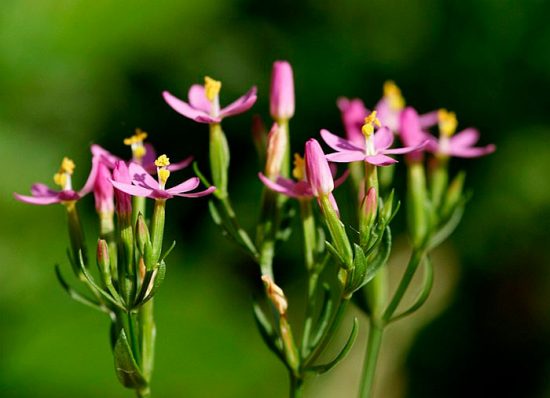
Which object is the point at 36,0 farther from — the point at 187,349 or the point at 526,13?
the point at 526,13

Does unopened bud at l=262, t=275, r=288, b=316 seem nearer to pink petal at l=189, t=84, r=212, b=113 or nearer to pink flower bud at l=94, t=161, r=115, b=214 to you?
pink flower bud at l=94, t=161, r=115, b=214

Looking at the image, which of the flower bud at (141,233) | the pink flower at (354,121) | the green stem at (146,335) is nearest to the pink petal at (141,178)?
the flower bud at (141,233)

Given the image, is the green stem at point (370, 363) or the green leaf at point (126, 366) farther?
the green stem at point (370, 363)

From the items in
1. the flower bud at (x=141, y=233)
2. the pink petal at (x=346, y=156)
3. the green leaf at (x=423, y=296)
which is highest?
the pink petal at (x=346, y=156)

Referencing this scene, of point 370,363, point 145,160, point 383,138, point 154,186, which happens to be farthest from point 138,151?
point 370,363

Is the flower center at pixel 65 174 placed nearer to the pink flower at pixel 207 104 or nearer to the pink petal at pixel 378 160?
the pink flower at pixel 207 104

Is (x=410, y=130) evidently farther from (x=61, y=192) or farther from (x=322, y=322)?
(x=61, y=192)

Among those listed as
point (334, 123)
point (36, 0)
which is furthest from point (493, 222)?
point (36, 0)
